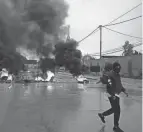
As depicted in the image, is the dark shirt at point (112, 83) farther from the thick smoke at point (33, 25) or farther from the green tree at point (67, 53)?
the green tree at point (67, 53)

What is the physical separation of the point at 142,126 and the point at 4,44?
7.00 metres

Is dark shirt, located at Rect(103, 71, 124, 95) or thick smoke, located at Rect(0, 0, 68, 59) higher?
thick smoke, located at Rect(0, 0, 68, 59)

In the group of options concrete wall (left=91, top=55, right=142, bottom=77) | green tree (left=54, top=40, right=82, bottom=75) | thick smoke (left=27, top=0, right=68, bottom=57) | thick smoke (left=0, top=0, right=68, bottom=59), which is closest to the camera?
thick smoke (left=0, top=0, right=68, bottom=59)

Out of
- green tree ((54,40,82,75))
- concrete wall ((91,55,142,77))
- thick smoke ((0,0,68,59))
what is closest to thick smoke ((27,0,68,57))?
thick smoke ((0,0,68,59))

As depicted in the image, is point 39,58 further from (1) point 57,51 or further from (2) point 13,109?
(2) point 13,109

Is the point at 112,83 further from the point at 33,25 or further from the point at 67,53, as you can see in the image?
the point at 67,53

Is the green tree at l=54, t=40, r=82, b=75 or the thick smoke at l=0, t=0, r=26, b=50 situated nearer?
the thick smoke at l=0, t=0, r=26, b=50

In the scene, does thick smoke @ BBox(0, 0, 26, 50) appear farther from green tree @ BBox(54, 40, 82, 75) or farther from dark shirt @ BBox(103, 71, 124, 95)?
dark shirt @ BBox(103, 71, 124, 95)

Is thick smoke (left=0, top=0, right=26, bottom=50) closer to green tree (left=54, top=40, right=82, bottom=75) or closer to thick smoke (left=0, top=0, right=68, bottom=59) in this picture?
thick smoke (left=0, top=0, right=68, bottom=59)

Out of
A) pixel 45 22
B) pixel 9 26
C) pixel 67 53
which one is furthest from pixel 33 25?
pixel 67 53

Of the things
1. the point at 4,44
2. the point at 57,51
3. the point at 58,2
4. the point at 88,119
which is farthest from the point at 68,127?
the point at 57,51

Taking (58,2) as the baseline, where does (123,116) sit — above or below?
below

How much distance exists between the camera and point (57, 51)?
55.3ft

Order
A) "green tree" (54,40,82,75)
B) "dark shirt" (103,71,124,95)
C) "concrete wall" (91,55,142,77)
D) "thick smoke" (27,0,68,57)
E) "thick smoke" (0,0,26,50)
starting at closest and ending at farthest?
"dark shirt" (103,71,124,95) < "thick smoke" (0,0,26,50) < "thick smoke" (27,0,68,57) < "green tree" (54,40,82,75) < "concrete wall" (91,55,142,77)
